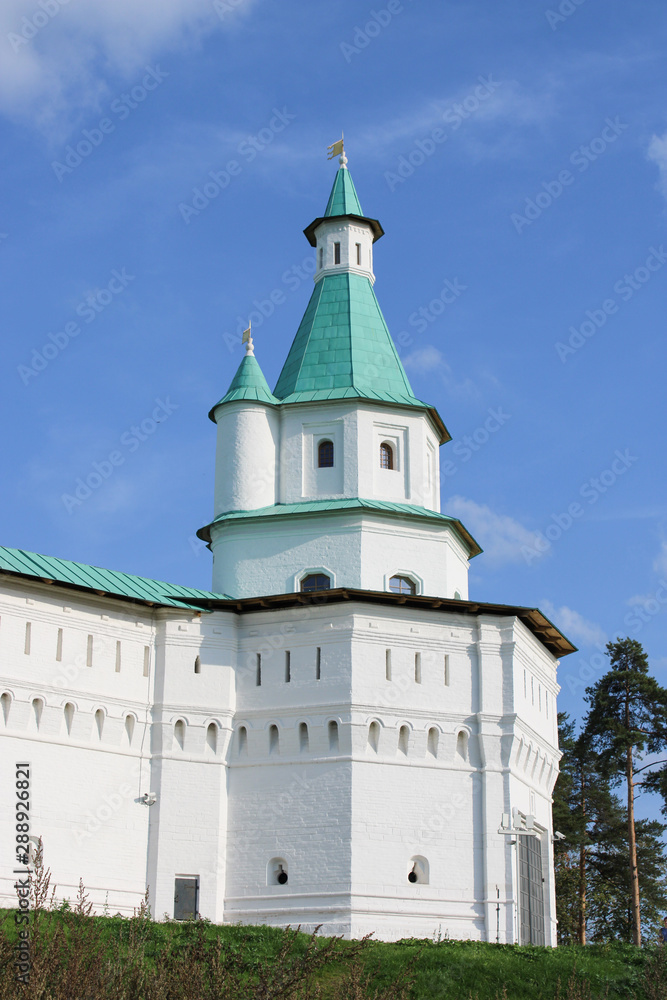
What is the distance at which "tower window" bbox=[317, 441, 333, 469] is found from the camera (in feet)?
91.0

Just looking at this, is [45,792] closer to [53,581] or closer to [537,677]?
[53,581]

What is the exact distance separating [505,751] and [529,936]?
347 centimetres

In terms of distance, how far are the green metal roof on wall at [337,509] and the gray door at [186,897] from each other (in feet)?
25.0

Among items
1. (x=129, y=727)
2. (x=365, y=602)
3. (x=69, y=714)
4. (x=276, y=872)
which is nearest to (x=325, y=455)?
(x=365, y=602)

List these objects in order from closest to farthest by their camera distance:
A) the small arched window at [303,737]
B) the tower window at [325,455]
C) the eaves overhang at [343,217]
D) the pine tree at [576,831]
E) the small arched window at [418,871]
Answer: the small arched window at [418,871] < the small arched window at [303,737] < the tower window at [325,455] < the eaves overhang at [343,217] < the pine tree at [576,831]

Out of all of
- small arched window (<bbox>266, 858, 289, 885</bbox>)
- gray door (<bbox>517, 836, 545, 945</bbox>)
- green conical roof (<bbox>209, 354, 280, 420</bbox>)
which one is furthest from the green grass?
green conical roof (<bbox>209, 354, 280, 420</bbox>)

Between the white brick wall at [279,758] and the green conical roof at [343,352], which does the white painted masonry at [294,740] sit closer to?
the white brick wall at [279,758]

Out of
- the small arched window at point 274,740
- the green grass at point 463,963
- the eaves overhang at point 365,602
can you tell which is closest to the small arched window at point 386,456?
the eaves overhang at point 365,602

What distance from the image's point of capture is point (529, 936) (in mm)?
23750

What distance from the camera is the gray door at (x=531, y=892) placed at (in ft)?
77.6

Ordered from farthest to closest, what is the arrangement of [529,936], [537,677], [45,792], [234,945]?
1. [537,677]
2. [529,936]
3. [45,792]
4. [234,945]

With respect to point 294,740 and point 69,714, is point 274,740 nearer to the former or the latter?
point 294,740

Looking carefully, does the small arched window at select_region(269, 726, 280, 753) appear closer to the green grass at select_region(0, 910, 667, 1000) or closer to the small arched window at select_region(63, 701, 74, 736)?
the green grass at select_region(0, 910, 667, 1000)

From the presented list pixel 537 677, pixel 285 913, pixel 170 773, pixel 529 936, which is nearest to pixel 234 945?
pixel 285 913
